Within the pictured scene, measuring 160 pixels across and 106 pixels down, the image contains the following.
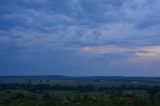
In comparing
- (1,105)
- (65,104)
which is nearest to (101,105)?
(65,104)

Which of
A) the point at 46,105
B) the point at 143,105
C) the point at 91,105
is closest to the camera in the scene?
the point at 143,105

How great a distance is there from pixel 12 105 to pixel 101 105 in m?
12.1

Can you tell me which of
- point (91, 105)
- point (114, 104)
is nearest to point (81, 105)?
point (91, 105)

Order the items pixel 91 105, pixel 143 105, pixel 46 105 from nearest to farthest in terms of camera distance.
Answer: pixel 143 105
pixel 46 105
pixel 91 105

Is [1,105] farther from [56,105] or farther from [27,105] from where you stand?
[56,105]

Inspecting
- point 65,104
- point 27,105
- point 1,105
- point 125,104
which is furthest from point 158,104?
point 1,105

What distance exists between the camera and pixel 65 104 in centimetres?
4944

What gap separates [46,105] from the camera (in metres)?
44.8

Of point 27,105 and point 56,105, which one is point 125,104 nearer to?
point 56,105

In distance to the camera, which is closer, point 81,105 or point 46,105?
point 46,105

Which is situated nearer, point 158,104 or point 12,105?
point 158,104

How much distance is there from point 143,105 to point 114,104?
9.21 m

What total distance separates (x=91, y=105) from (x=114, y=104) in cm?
353

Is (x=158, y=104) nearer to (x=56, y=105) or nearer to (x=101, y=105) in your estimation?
(x=101, y=105)
